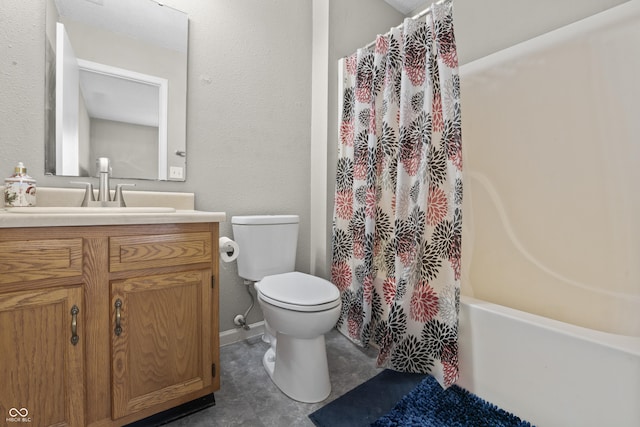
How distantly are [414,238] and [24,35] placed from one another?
6.30ft

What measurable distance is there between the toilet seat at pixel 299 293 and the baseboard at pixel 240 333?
54cm

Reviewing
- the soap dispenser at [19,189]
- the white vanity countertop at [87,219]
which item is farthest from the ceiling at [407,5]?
the soap dispenser at [19,189]

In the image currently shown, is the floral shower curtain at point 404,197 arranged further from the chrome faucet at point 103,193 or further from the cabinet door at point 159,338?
the chrome faucet at point 103,193

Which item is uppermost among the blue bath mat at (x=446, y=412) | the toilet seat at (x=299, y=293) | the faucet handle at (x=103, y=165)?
the faucet handle at (x=103, y=165)

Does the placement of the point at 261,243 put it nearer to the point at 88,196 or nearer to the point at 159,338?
the point at 159,338

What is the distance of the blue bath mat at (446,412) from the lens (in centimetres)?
107

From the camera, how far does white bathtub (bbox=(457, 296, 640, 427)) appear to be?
→ 2.87ft

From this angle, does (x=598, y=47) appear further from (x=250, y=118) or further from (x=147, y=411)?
(x=147, y=411)

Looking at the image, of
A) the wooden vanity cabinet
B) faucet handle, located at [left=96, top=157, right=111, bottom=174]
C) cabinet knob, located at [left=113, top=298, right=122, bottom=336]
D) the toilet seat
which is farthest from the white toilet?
faucet handle, located at [left=96, top=157, right=111, bottom=174]

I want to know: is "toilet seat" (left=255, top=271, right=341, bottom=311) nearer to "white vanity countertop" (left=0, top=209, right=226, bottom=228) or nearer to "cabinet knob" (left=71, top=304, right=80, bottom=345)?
"white vanity countertop" (left=0, top=209, right=226, bottom=228)

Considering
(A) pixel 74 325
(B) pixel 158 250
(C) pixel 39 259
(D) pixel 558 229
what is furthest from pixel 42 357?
(D) pixel 558 229

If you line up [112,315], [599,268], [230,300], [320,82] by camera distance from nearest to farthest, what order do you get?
[112,315], [599,268], [230,300], [320,82]

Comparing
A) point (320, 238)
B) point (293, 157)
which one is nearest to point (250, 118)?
point (293, 157)

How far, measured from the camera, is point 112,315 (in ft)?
3.06
